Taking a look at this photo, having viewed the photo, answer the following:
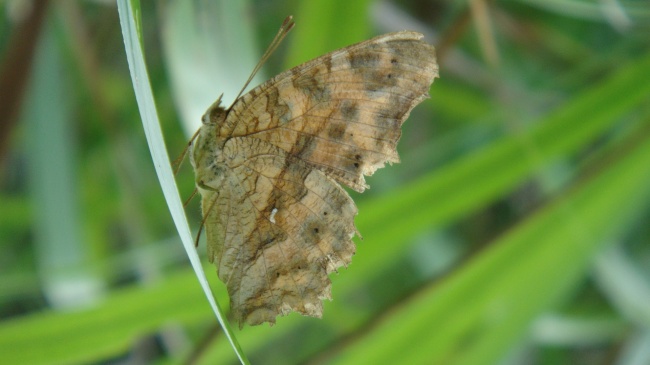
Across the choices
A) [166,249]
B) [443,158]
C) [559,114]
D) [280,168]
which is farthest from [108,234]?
[559,114]

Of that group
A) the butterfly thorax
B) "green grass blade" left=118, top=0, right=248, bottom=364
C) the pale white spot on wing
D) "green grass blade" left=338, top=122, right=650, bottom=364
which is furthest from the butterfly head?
"green grass blade" left=338, top=122, right=650, bottom=364

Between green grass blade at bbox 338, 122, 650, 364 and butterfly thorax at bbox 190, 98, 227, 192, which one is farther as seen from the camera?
green grass blade at bbox 338, 122, 650, 364

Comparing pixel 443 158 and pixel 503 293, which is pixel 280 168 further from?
pixel 443 158

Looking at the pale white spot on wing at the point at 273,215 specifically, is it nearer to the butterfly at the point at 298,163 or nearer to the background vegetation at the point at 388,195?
the butterfly at the point at 298,163

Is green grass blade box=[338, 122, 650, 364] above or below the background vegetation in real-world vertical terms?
below

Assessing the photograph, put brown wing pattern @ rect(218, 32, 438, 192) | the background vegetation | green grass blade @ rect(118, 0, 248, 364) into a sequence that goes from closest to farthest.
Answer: green grass blade @ rect(118, 0, 248, 364) → brown wing pattern @ rect(218, 32, 438, 192) → the background vegetation

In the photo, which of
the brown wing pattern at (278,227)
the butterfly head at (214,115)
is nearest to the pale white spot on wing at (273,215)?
the brown wing pattern at (278,227)

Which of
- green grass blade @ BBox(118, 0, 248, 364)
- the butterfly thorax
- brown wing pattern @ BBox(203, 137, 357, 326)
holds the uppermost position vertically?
the butterfly thorax

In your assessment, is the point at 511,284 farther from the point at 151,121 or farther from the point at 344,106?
the point at 151,121

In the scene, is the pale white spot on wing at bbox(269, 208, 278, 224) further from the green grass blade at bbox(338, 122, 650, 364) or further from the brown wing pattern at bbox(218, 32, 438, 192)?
the green grass blade at bbox(338, 122, 650, 364)

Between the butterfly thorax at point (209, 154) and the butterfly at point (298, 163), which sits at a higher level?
the butterfly thorax at point (209, 154)
